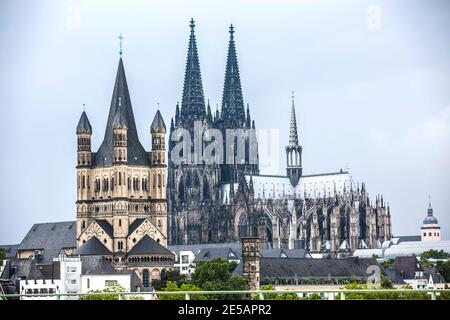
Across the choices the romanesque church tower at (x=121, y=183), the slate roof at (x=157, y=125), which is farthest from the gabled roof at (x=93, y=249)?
the slate roof at (x=157, y=125)

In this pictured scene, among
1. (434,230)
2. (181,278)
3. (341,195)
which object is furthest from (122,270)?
(434,230)

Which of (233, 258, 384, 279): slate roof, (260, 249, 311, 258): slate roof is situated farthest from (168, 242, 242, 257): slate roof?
(233, 258, 384, 279): slate roof

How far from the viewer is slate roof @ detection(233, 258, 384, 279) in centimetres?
12300

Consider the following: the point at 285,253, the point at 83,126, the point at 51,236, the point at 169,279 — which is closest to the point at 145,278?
the point at 169,279

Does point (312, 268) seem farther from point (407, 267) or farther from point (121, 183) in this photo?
point (121, 183)

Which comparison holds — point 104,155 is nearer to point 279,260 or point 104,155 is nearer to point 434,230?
point 279,260

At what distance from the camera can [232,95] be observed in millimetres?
168125

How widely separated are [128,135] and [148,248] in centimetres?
1202

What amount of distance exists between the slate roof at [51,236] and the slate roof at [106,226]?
378 inches

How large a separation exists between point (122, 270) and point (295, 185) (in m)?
49.3

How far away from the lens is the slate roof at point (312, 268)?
123m

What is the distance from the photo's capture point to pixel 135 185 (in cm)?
13275

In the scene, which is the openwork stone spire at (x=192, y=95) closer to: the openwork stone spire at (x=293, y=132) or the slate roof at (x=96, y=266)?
the openwork stone spire at (x=293, y=132)

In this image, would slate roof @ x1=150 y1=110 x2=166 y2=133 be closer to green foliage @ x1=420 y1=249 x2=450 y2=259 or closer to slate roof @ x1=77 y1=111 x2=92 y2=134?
slate roof @ x1=77 y1=111 x2=92 y2=134
